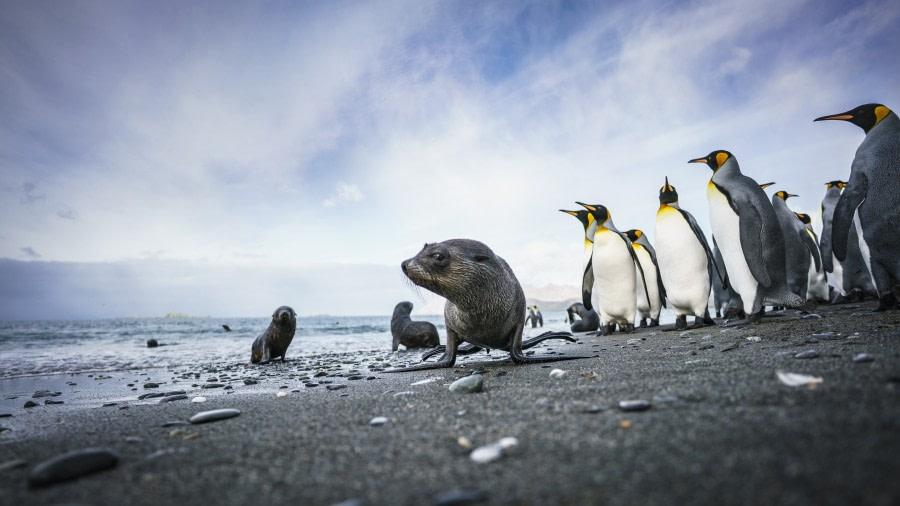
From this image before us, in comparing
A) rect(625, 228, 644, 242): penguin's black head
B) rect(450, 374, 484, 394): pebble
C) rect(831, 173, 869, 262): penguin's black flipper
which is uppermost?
rect(625, 228, 644, 242): penguin's black head

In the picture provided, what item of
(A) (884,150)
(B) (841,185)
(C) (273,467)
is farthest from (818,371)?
(B) (841,185)

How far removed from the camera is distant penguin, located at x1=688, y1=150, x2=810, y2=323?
23.8ft

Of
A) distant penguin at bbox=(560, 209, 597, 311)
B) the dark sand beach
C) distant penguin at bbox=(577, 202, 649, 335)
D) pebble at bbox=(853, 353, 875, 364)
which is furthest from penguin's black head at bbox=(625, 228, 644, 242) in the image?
pebble at bbox=(853, 353, 875, 364)

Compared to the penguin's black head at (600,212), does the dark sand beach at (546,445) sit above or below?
below

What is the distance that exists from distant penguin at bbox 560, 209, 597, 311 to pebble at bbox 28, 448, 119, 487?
11.0 m

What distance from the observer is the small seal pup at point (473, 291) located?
191 inches

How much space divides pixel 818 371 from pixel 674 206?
7977 mm

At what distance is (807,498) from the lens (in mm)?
1080

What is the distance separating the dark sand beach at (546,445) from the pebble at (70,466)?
4 cm

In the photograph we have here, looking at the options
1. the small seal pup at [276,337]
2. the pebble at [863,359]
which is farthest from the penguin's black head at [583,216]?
the pebble at [863,359]

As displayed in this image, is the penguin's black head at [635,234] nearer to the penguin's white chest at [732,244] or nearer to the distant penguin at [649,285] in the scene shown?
the distant penguin at [649,285]

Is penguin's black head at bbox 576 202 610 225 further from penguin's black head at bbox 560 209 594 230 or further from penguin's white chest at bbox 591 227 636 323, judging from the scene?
penguin's black head at bbox 560 209 594 230

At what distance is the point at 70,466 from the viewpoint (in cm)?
183

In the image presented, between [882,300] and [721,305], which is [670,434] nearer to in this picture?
[882,300]
